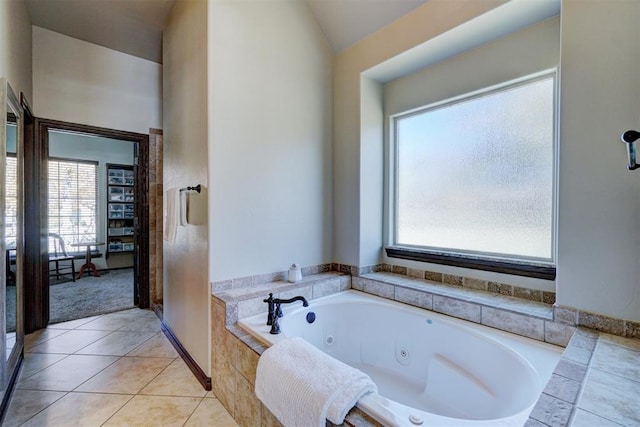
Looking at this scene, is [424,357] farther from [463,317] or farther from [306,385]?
[306,385]

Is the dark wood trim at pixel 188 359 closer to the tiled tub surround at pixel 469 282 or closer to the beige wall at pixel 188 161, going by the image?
the beige wall at pixel 188 161

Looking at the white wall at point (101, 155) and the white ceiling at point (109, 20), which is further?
the white wall at point (101, 155)

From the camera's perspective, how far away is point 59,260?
180 inches

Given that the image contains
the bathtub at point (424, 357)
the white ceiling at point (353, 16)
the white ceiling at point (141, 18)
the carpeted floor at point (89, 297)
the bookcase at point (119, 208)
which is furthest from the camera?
the bookcase at point (119, 208)

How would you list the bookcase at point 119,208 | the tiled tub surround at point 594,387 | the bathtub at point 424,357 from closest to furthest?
the tiled tub surround at point 594,387
the bathtub at point 424,357
the bookcase at point 119,208

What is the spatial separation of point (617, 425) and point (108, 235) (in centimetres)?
683

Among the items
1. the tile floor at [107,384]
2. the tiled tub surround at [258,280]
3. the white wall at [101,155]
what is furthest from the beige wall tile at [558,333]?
the white wall at [101,155]

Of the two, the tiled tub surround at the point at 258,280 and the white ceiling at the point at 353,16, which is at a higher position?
the white ceiling at the point at 353,16

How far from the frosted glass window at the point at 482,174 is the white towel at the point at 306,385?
1.54 meters

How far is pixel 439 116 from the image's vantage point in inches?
95.0

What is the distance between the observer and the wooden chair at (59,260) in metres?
4.62

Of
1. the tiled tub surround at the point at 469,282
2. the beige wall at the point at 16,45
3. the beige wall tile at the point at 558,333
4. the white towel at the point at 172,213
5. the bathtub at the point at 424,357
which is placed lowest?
the bathtub at the point at 424,357

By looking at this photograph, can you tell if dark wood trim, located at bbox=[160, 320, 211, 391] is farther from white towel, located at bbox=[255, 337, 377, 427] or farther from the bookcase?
the bookcase

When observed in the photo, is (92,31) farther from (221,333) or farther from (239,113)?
(221,333)
